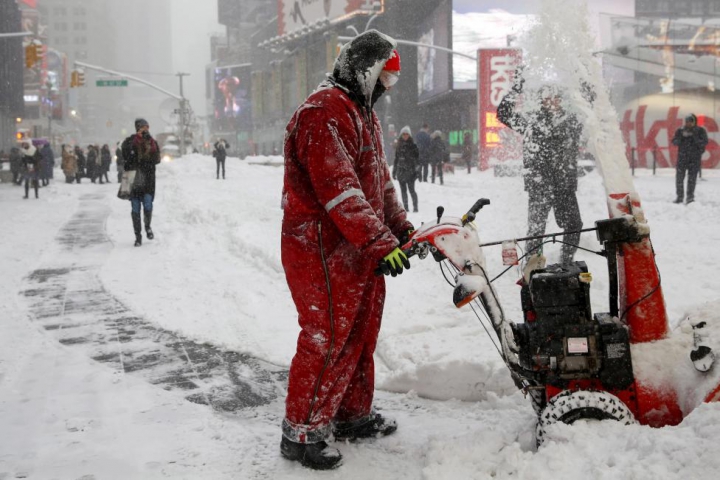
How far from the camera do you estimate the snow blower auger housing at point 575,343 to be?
286cm

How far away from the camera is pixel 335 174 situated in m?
2.98

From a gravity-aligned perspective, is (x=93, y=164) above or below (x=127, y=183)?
above

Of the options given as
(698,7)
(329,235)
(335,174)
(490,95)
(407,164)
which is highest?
(698,7)

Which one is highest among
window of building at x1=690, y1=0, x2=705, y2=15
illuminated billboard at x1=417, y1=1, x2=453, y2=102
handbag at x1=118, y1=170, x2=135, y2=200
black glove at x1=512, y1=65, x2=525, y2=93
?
window of building at x1=690, y1=0, x2=705, y2=15

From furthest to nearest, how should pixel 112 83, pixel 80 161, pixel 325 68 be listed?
pixel 325 68, pixel 112 83, pixel 80 161

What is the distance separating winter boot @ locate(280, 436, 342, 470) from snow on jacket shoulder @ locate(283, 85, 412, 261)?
0.89 meters

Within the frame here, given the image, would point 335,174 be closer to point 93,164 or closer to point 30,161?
point 30,161

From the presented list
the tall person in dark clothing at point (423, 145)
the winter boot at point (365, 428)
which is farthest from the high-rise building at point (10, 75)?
the winter boot at point (365, 428)

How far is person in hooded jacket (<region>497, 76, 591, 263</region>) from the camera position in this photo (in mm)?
6277

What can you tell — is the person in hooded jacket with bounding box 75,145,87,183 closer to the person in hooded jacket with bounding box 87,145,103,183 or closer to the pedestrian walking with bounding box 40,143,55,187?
the person in hooded jacket with bounding box 87,145,103,183

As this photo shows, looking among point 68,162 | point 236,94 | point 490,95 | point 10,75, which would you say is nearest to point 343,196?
point 68,162

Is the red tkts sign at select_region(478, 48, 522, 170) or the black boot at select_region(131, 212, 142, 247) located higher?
the red tkts sign at select_region(478, 48, 522, 170)

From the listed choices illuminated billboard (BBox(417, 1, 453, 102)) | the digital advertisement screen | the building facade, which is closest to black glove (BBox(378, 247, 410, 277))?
the building facade

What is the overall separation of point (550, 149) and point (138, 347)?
3712mm
